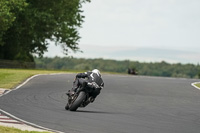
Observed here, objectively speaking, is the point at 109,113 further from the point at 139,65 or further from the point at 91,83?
the point at 139,65

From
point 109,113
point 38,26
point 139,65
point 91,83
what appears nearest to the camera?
point 91,83

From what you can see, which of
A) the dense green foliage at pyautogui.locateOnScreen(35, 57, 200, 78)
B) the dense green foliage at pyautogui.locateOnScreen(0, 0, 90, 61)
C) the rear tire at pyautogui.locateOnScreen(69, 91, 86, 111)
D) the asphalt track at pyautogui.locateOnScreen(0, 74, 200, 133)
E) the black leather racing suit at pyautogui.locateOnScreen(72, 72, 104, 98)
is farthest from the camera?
the dense green foliage at pyautogui.locateOnScreen(35, 57, 200, 78)

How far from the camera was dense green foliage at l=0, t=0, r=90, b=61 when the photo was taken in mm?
56062

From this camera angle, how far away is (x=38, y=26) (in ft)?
195

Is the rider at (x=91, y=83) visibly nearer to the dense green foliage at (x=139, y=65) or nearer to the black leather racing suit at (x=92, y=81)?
the black leather racing suit at (x=92, y=81)

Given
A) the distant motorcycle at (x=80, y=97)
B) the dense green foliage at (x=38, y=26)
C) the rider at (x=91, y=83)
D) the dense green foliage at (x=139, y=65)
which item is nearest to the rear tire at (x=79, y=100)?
the distant motorcycle at (x=80, y=97)

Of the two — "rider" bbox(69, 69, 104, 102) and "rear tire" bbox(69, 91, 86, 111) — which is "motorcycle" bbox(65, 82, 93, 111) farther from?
"rider" bbox(69, 69, 104, 102)

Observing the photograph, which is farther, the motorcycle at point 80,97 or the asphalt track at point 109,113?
the motorcycle at point 80,97

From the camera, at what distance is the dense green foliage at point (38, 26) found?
56.1 meters

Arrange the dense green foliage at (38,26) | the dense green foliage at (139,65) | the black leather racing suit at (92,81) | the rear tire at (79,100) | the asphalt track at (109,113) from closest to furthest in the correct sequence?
1. the asphalt track at (109,113)
2. the rear tire at (79,100)
3. the black leather racing suit at (92,81)
4. the dense green foliage at (38,26)
5. the dense green foliage at (139,65)

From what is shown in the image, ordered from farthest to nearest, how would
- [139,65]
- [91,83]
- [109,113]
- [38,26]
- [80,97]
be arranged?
[139,65] < [38,26] < [109,113] < [91,83] < [80,97]

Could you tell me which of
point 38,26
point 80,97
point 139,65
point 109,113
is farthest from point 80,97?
point 139,65

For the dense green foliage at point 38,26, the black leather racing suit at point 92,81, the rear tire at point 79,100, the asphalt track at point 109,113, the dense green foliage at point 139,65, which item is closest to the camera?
the asphalt track at point 109,113

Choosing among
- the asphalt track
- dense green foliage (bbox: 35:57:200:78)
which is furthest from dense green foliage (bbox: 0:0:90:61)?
dense green foliage (bbox: 35:57:200:78)
